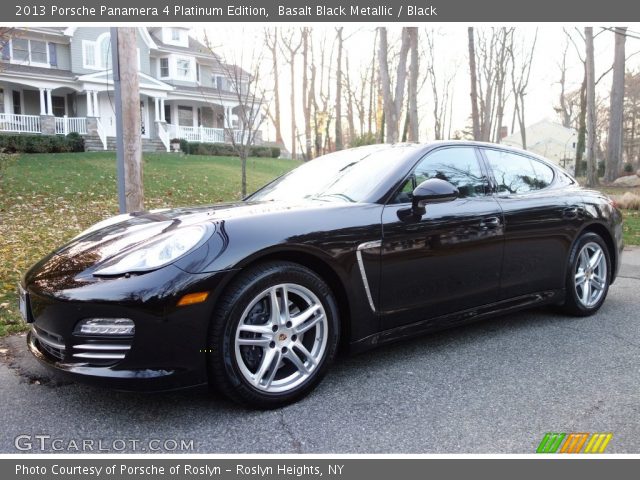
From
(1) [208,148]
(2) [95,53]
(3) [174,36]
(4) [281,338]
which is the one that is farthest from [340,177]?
(3) [174,36]

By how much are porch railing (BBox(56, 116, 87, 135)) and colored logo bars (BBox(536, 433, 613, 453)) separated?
1047 inches

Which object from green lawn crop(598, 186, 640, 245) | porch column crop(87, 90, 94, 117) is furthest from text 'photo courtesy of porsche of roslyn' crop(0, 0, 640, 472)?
porch column crop(87, 90, 94, 117)

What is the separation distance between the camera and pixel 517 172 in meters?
4.41

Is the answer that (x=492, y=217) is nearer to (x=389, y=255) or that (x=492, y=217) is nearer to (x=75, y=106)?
(x=389, y=255)

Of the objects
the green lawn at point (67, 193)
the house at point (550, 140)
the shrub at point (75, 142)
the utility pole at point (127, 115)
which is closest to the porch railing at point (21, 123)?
the shrub at point (75, 142)

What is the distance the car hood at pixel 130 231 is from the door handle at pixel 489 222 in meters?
1.19

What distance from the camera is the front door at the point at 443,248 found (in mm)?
3348

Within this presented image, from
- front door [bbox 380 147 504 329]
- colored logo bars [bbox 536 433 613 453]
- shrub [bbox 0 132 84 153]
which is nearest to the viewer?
colored logo bars [bbox 536 433 613 453]

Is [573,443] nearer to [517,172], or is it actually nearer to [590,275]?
[517,172]

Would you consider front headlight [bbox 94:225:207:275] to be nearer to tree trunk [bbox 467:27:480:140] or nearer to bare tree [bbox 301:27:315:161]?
tree trunk [bbox 467:27:480:140]

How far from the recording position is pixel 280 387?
115 inches

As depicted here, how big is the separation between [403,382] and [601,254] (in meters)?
2.63

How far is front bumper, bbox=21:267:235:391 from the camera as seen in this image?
2.57 m
